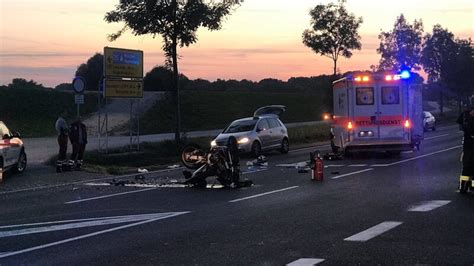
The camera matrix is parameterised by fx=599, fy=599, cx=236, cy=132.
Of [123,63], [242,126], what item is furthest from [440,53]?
[123,63]

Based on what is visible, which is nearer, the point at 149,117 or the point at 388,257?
the point at 388,257

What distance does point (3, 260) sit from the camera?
6883mm

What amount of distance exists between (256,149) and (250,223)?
14458mm

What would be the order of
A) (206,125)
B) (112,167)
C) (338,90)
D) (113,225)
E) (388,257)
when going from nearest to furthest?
(388,257)
(113,225)
(112,167)
(338,90)
(206,125)

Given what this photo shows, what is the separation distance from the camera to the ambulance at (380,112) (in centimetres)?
2023

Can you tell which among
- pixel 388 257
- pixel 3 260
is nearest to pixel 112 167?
pixel 3 260

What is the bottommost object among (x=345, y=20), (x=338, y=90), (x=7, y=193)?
(x=7, y=193)

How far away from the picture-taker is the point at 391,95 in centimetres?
2034

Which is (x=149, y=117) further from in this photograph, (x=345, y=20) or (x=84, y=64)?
(x=84, y=64)

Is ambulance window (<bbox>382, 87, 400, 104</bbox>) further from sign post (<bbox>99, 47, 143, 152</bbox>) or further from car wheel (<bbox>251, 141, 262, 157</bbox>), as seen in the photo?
sign post (<bbox>99, 47, 143, 152</bbox>)

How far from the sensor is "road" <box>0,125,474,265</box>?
6824 millimetres

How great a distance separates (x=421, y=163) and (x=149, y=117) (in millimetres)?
33854

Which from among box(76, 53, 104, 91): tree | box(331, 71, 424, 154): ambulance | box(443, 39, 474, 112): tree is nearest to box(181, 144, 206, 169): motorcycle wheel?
box(331, 71, 424, 154): ambulance

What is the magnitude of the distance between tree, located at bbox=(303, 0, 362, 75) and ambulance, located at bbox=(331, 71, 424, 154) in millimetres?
16053
